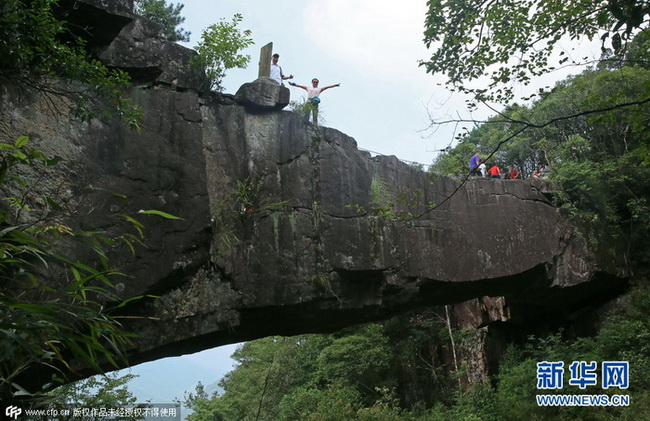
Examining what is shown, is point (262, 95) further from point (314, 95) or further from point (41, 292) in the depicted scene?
point (41, 292)

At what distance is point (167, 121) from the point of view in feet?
19.2

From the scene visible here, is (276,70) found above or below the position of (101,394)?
above

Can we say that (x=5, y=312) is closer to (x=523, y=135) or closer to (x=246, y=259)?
(x=246, y=259)

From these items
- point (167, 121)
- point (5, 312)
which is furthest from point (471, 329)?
point (5, 312)

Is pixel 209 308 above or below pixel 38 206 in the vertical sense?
below

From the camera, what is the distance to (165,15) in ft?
29.5

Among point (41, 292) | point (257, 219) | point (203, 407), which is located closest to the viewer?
point (41, 292)

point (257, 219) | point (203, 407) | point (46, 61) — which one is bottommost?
point (203, 407)

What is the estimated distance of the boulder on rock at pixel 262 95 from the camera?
21.8 ft

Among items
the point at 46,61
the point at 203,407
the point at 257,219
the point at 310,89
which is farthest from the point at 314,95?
the point at 203,407

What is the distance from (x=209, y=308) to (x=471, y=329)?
763 cm

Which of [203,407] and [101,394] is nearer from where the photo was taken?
[101,394]

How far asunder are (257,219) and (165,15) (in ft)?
16.0

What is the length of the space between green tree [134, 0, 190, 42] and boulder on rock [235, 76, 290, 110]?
269 cm
